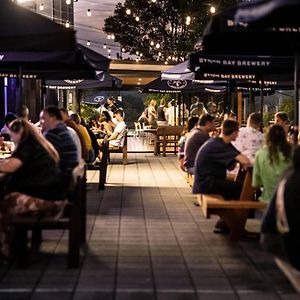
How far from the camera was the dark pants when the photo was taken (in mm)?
8211

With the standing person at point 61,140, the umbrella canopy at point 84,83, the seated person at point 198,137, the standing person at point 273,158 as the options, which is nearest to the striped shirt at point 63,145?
the standing person at point 61,140

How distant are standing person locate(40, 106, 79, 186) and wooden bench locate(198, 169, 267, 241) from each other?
1723 mm

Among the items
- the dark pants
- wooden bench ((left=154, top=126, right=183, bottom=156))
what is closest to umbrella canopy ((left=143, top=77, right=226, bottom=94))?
wooden bench ((left=154, top=126, right=183, bottom=156))

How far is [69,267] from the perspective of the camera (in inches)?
266

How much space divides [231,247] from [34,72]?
25.3ft

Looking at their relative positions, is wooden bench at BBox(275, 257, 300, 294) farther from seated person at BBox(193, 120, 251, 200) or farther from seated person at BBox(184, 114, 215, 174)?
seated person at BBox(184, 114, 215, 174)

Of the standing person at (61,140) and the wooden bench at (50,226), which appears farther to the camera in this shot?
the standing person at (61,140)

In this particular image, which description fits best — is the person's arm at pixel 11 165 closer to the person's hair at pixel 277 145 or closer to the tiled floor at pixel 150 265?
the tiled floor at pixel 150 265

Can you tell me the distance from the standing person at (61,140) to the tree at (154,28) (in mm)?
32134

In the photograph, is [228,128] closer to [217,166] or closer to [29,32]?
[217,166]

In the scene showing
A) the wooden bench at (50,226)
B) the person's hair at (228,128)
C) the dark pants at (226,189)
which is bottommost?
the wooden bench at (50,226)

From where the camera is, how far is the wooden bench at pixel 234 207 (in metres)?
7.68

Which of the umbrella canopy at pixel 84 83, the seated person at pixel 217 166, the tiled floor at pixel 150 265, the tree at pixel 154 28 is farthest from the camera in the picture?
the tree at pixel 154 28

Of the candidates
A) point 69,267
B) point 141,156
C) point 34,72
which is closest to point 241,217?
point 69,267
